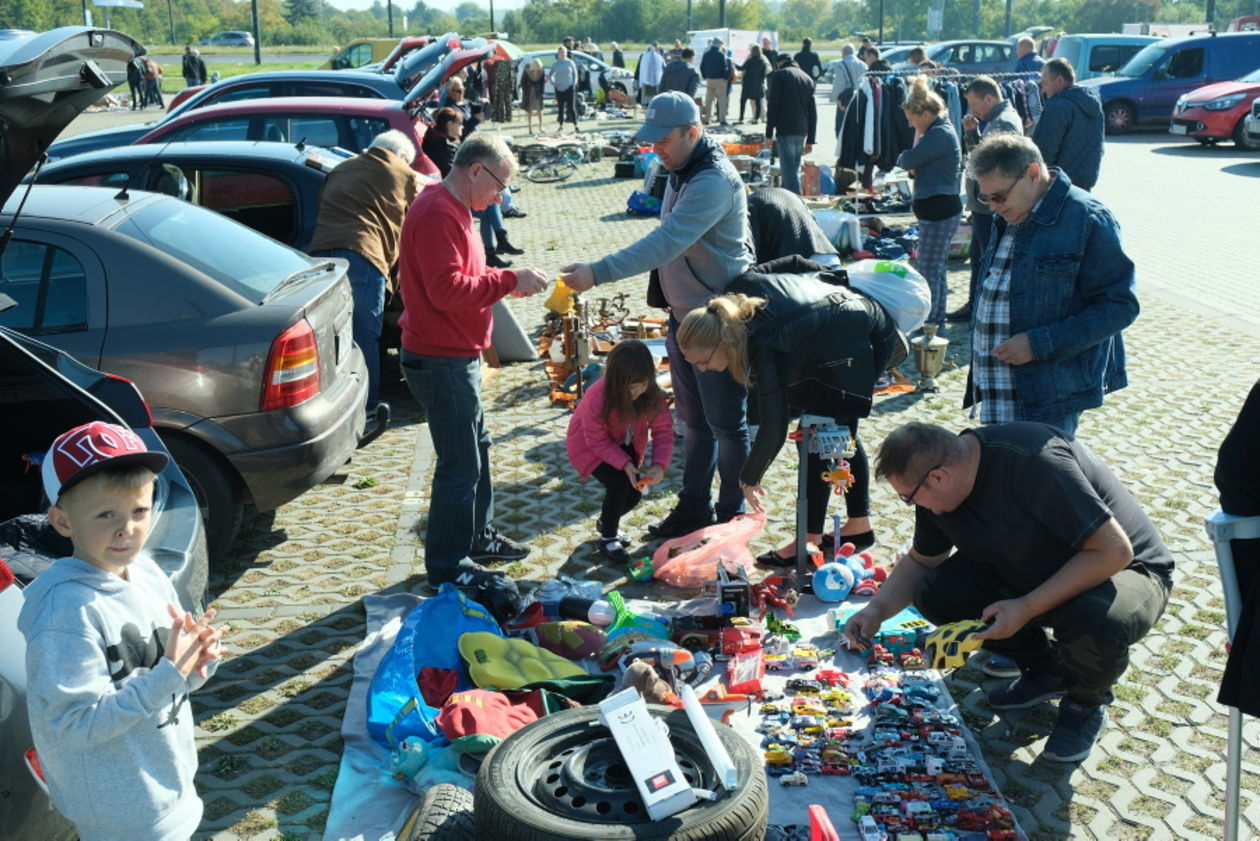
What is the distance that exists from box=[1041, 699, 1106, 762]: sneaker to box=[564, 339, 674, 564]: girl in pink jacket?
2369 millimetres

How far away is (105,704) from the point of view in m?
2.68

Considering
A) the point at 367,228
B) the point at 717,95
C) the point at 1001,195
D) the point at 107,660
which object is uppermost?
→ the point at 1001,195

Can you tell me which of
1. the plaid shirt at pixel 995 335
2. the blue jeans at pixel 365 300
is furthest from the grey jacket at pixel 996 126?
the blue jeans at pixel 365 300

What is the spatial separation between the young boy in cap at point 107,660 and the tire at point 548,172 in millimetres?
17608

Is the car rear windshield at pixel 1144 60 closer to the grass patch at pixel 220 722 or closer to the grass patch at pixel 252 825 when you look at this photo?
the grass patch at pixel 220 722

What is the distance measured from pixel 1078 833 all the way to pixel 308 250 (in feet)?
19.7

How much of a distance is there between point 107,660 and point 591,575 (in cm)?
329

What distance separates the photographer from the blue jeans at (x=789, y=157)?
15758 millimetres

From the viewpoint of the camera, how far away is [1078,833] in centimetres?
385

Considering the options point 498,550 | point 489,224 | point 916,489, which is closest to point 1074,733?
point 916,489

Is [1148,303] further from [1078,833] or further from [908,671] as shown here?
[1078,833]

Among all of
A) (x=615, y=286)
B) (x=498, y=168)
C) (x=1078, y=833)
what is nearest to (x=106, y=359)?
(x=498, y=168)

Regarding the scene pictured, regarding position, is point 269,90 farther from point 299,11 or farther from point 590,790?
point 299,11

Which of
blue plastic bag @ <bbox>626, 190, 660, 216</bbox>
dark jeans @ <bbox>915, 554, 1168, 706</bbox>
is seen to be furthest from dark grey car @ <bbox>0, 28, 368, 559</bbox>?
blue plastic bag @ <bbox>626, 190, 660, 216</bbox>
